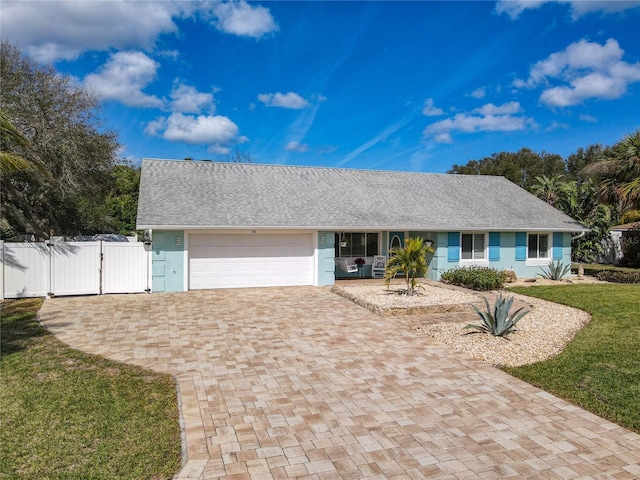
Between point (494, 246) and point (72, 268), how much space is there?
15976 mm

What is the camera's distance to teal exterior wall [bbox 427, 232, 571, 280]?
58.4ft

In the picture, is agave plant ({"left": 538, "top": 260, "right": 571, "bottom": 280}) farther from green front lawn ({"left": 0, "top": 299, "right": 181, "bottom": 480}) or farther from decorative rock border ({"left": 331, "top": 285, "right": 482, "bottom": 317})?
green front lawn ({"left": 0, "top": 299, "right": 181, "bottom": 480})

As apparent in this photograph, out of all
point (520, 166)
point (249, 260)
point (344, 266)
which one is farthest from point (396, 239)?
point (520, 166)

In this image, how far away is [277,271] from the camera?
1644cm

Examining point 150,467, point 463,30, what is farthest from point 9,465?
point 463,30

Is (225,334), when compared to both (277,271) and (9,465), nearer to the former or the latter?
(9,465)

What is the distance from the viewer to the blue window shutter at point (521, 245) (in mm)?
18875

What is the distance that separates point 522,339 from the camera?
909 cm

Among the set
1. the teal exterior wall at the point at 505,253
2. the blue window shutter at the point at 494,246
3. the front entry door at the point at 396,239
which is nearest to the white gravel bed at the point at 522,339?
the teal exterior wall at the point at 505,253

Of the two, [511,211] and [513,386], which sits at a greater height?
[511,211]

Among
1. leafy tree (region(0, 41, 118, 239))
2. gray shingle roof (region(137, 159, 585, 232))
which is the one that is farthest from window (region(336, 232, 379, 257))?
leafy tree (region(0, 41, 118, 239))

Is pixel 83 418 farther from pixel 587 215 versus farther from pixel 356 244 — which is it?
pixel 587 215

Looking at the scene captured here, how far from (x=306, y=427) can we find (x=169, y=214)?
11.5m

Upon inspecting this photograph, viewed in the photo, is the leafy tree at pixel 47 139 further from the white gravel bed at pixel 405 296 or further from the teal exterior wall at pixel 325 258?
the white gravel bed at pixel 405 296
